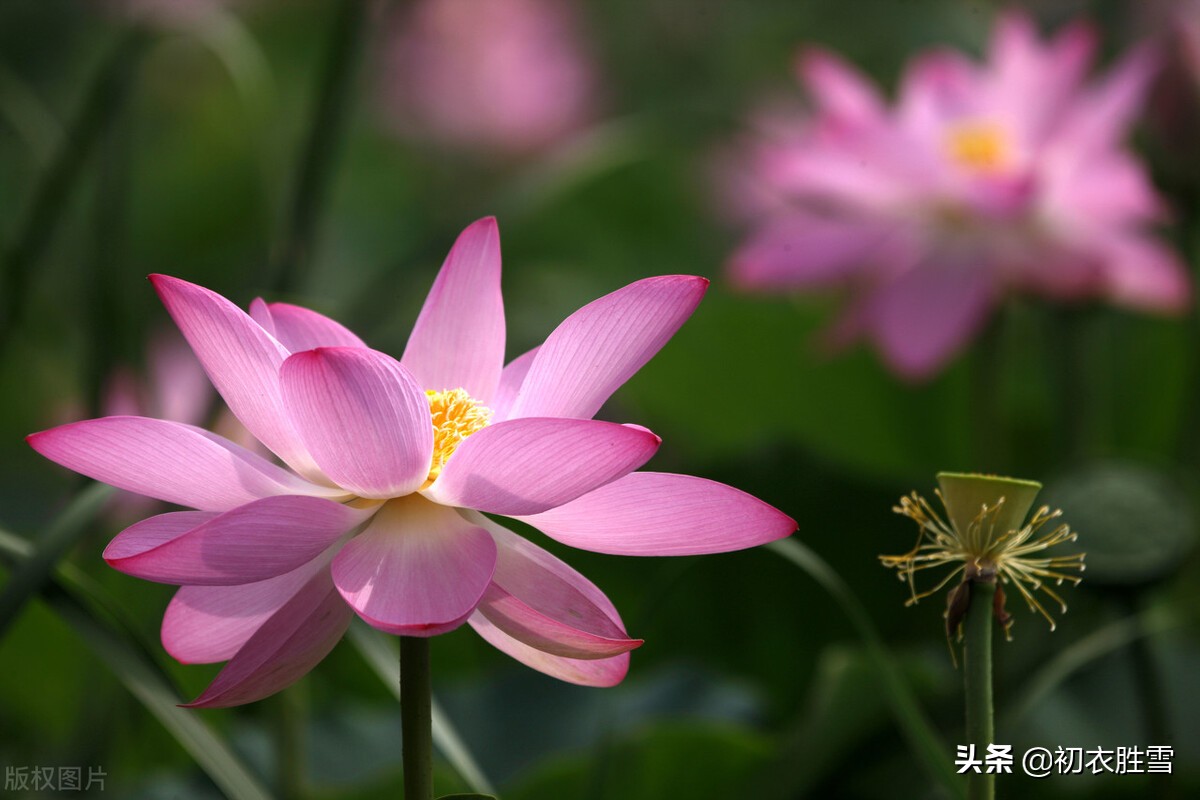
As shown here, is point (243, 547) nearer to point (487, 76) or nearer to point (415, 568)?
point (415, 568)

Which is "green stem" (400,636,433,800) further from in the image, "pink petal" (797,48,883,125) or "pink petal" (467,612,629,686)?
"pink petal" (797,48,883,125)

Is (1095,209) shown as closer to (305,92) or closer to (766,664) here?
(766,664)

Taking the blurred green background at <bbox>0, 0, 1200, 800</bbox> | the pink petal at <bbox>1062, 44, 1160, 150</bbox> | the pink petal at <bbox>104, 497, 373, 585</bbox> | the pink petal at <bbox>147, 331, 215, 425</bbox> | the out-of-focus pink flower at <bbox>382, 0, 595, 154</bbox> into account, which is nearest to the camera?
the pink petal at <bbox>104, 497, 373, 585</bbox>

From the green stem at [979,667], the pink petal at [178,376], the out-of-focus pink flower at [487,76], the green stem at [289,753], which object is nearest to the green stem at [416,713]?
the green stem at [979,667]

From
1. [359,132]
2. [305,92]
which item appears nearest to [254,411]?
[359,132]

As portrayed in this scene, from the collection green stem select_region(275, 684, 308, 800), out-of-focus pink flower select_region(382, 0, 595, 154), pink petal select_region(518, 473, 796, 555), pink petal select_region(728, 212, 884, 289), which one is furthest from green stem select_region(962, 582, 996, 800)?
out-of-focus pink flower select_region(382, 0, 595, 154)
